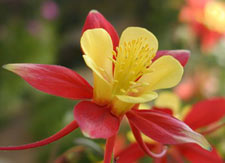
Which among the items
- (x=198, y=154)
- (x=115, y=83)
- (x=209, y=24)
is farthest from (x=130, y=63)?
(x=209, y=24)

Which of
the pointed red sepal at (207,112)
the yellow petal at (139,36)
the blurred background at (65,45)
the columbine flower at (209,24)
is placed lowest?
the blurred background at (65,45)

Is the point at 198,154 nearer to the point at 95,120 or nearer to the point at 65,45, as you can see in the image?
the point at 95,120

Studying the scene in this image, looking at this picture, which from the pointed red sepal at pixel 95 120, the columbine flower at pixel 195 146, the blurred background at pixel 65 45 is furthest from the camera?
the blurred background at pixel 65 45

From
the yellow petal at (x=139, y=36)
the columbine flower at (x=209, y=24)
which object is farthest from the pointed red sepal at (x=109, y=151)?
the columbine flower at (x=209, y=24)

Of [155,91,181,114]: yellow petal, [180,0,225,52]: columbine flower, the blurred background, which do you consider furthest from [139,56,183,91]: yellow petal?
[180,0,225,52]: columbine flower

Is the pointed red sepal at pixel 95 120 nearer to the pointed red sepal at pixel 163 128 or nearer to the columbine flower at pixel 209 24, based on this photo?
the pointed red sepal at pixel 163 128

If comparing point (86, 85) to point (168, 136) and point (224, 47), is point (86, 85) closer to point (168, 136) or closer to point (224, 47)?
point (168, 136)

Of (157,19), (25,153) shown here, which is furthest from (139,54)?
(157,19)
